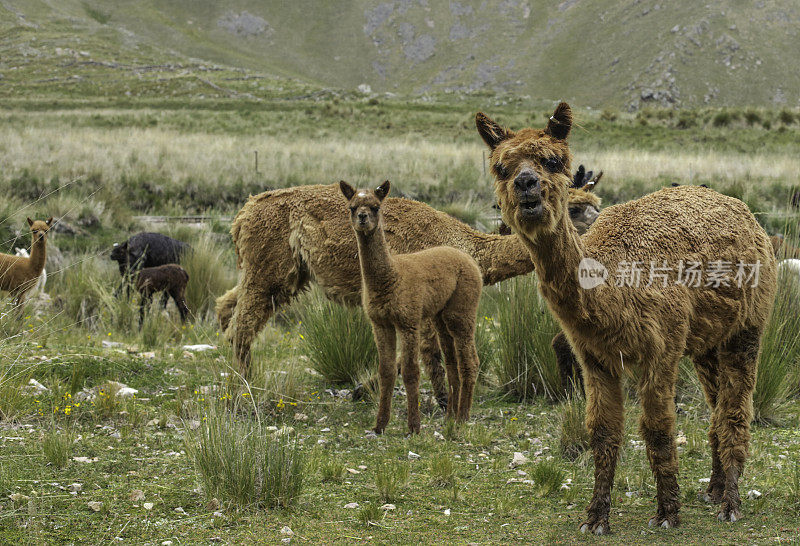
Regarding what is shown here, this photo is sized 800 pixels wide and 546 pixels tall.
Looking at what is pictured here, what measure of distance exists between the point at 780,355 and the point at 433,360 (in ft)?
10.6

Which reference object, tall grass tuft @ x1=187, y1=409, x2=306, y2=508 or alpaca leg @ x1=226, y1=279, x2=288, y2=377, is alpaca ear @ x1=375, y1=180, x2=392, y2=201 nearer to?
alpaca leg @ x1=226, y1=279, x2=288, y2=377

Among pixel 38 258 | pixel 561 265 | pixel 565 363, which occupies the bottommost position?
pixel 38 258

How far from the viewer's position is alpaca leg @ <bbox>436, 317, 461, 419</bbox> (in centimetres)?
758

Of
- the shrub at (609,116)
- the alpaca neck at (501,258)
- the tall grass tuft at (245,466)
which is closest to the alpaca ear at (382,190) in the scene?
the alpaca neck at (501,258)

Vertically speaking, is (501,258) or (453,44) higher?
(453,44)

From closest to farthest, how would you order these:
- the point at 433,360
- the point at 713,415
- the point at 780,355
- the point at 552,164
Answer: the point at 552,164
the point at 713,415
the point at 780,355
the point at 433,360

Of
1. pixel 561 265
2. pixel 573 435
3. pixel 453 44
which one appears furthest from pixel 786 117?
pixel 453 44

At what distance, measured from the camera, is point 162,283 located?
1123 cm

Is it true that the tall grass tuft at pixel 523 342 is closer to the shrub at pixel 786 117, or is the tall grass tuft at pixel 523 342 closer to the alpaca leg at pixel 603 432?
the alpaca leg at pixel 603 432


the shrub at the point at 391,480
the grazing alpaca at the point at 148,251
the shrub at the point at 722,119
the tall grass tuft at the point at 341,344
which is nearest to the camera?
the shrub at the point at 391,480

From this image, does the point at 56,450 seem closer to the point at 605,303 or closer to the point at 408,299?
the point at 408,299

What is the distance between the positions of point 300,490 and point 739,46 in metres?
116

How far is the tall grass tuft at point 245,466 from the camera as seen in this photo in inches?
195

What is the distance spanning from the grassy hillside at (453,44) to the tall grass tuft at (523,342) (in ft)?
227
